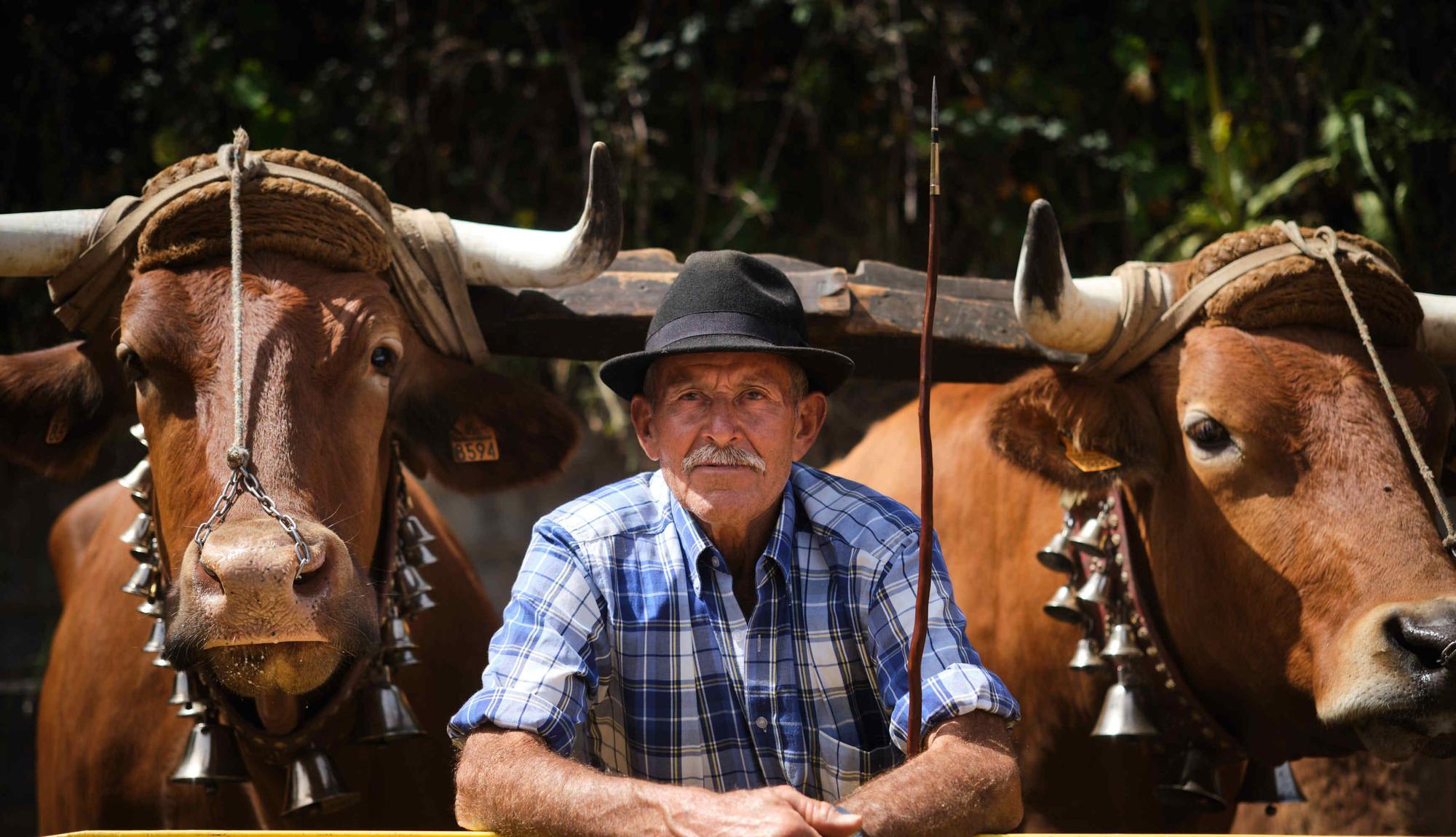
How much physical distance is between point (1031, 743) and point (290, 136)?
14.4 feet

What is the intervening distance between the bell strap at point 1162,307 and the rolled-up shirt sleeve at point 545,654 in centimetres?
157

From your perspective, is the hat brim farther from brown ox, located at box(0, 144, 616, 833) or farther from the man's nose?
brown ox, located at box(0, 144, 616, 833)

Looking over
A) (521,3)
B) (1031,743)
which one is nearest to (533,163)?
(521,3)

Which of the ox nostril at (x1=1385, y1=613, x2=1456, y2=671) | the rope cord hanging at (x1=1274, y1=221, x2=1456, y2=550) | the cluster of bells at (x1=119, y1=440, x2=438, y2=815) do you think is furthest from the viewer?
the cluster of bells at (x1=119, y1=440, x2=438, y2=815)

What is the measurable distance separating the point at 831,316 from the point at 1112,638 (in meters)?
1.09

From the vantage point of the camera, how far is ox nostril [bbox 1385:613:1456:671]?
2.60 meters

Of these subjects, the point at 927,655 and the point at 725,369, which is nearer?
the point at 927,655

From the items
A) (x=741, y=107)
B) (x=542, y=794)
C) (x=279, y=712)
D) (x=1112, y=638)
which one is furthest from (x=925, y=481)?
(x=741, y=107)

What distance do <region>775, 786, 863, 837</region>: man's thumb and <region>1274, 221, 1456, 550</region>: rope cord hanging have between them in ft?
5.46

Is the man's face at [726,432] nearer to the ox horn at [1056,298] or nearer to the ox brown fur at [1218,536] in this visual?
the ox horn at [1056,298]

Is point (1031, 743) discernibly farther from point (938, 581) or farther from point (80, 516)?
point (80, 516)

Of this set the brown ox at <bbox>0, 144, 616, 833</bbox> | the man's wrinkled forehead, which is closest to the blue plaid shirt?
the man's wrinkled forehead

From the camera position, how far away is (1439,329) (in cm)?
333

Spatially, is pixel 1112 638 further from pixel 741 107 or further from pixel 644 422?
pixel 741 107
